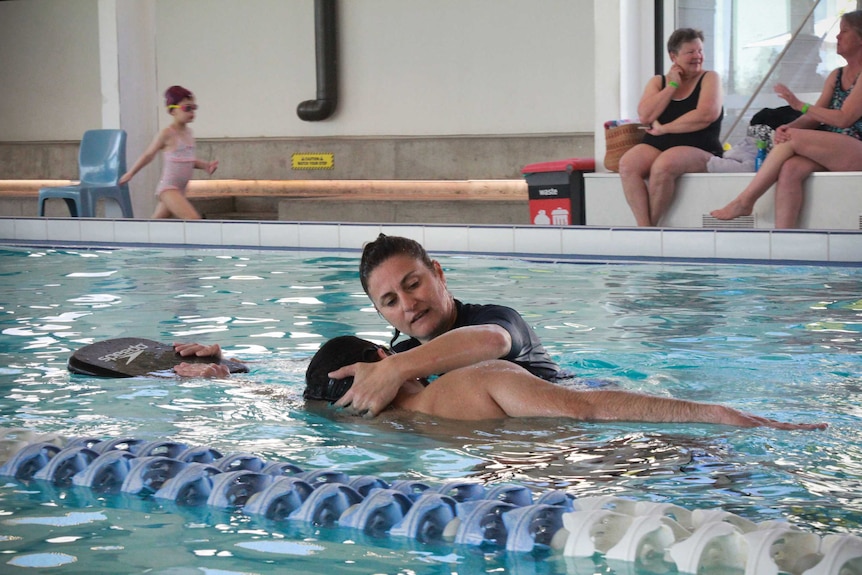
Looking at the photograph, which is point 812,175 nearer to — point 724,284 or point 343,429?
point 724,284

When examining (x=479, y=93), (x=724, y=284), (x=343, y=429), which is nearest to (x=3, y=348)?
(x=343, y=429)

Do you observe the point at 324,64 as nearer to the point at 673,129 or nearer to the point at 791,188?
the point at 673,129

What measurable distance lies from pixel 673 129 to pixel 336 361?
6.13 m

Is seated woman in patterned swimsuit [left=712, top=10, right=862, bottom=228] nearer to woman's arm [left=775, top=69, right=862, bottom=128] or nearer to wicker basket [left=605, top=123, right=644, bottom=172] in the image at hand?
woman's arm [left=775, top=69, right=862, bottom=128]

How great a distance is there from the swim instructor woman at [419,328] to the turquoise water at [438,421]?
18cm

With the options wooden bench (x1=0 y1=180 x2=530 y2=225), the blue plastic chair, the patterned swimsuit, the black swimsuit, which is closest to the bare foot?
the black swimsuit

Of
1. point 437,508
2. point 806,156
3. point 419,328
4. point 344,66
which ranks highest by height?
point 344,66

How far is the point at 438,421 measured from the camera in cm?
351

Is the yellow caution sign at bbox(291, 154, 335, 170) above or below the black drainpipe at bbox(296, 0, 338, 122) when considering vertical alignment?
below

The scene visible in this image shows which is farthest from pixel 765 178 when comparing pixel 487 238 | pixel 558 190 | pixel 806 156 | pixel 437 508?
pixel 437 508

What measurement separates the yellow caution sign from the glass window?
18.3 feet

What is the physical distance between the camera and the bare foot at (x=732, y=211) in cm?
869

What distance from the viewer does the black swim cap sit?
3676 mm

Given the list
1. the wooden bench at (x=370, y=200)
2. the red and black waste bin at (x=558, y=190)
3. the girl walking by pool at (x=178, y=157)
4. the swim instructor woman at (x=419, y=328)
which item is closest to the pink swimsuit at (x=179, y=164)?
the girl walking by pool at (x=178, y=157)
